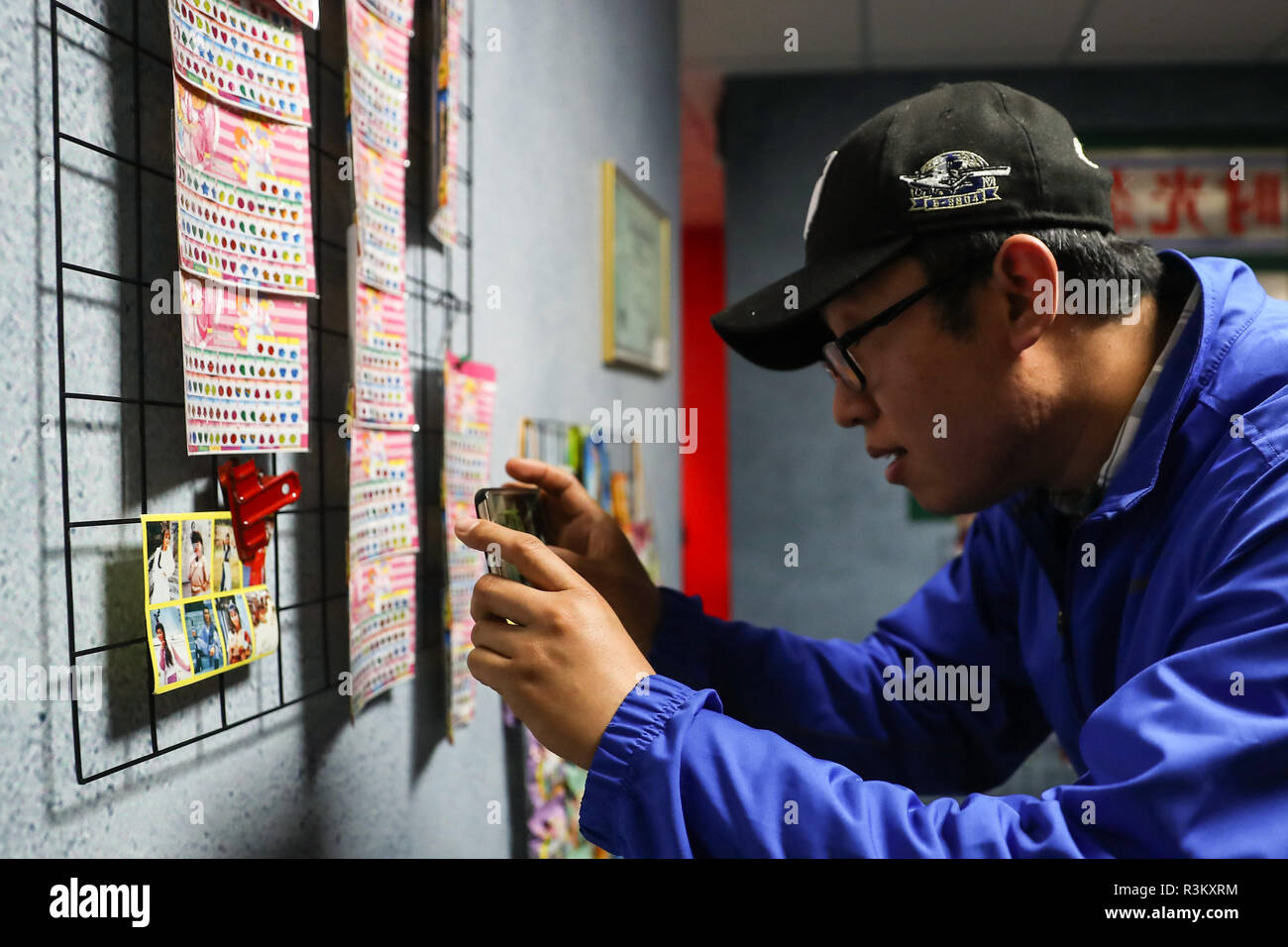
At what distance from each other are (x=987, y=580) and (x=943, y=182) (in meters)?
0.55

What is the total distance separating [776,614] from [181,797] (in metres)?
2.88

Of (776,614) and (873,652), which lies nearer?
(873,652)

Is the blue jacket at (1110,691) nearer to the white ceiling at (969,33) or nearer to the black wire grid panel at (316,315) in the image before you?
the black wire grid panel at (316,315)

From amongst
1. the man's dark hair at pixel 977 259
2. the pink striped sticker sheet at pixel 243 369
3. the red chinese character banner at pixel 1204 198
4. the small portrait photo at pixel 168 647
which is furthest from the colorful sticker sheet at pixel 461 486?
the red chinese character banner at pixel 1204 198

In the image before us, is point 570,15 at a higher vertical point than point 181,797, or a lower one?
higher

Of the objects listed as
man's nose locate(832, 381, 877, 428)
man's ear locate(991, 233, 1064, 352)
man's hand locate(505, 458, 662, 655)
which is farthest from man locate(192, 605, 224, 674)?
man's ear locate(991, 233, 1064, 352)

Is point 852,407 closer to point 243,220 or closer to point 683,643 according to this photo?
point 683,643

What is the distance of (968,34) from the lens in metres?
2.99

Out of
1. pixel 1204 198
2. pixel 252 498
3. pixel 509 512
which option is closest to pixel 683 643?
pixel 509 512

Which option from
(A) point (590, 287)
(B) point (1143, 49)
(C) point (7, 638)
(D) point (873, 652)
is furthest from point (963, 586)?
(B) point (1143, 49)

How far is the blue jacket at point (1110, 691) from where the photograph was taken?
543 mm

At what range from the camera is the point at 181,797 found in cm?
63

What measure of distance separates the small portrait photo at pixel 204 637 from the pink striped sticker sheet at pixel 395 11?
53 cm
